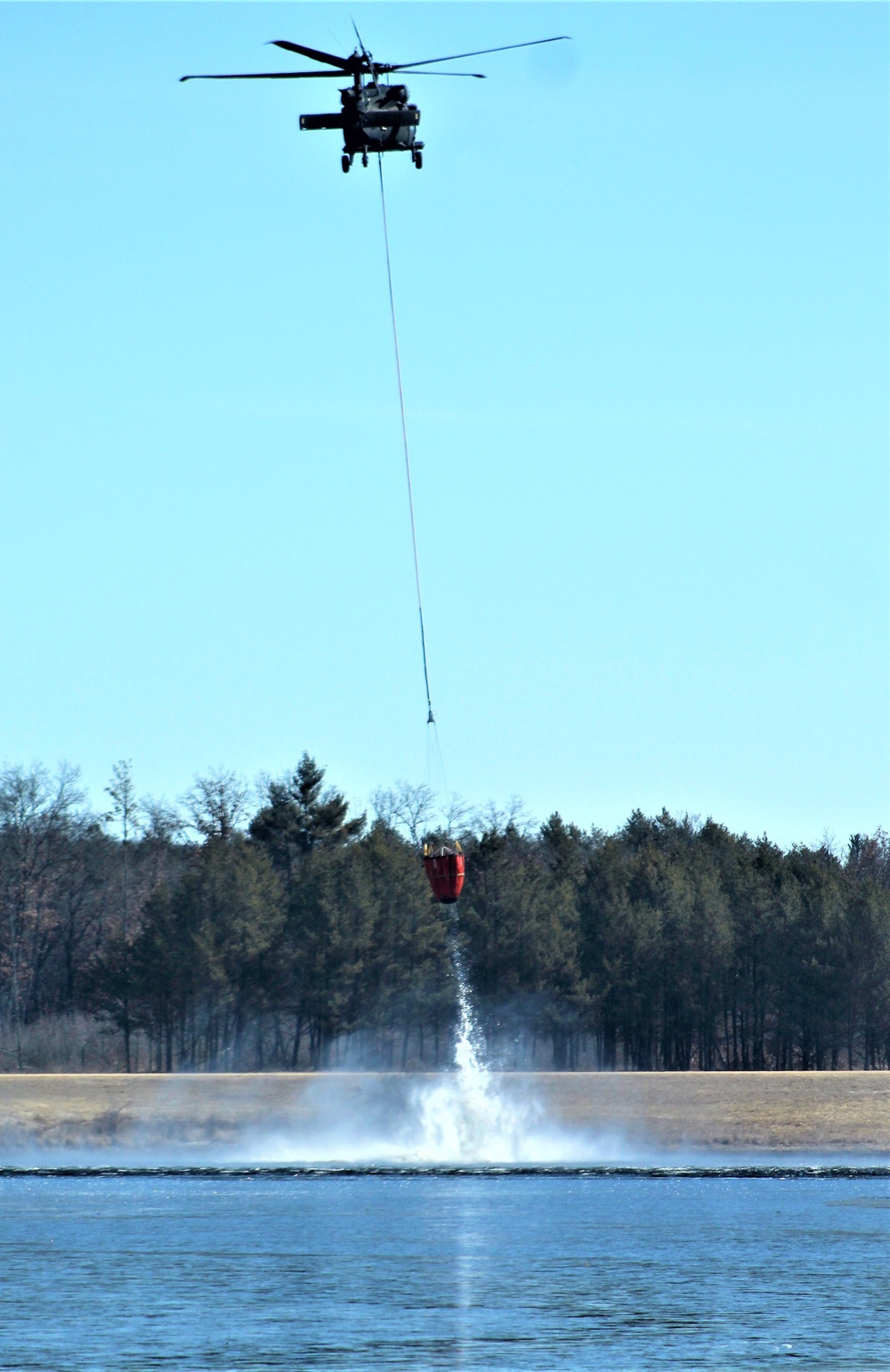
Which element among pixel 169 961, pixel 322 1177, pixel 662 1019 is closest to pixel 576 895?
pixel 662 1019

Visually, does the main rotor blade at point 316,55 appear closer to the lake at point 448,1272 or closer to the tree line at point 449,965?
the lake at point 448,1272

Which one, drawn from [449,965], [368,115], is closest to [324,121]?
[368,115]

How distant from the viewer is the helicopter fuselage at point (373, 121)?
31.1 meters

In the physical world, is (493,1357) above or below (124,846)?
below

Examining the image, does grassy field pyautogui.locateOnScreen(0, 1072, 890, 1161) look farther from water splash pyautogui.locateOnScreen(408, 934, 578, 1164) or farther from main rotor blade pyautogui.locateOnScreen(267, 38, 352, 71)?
main rotor blade pyautogui.locateOnScreen(267, 38, 352, 71)

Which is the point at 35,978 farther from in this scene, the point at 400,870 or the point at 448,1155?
the point at 448,1155

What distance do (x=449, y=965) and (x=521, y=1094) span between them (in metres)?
20.4

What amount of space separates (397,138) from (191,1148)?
51332mm

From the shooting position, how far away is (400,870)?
324 feet

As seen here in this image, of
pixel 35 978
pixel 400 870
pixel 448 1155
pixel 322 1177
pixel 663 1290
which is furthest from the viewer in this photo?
pixel 35 978

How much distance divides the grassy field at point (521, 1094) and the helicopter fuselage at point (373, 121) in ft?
163

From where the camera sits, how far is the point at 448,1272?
42688 mm

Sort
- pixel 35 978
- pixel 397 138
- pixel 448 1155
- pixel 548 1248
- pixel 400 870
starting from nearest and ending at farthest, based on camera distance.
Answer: pixel 397 138
pixel 548 1248
pixel 448 1155
pixel 400 870
pixel 35 978

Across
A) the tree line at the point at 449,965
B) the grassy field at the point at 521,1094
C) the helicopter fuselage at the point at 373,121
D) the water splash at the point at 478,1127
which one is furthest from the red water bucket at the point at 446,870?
the tree line at the point at 449,965
